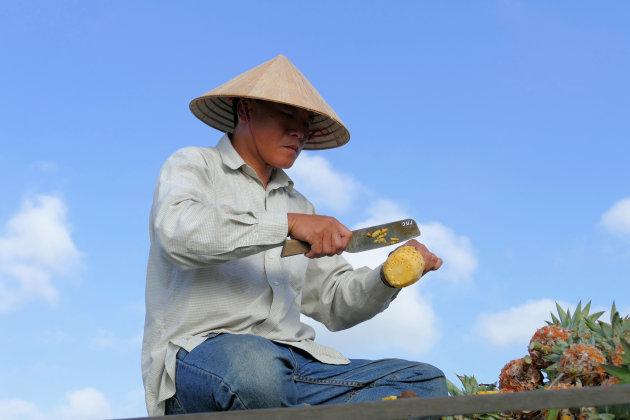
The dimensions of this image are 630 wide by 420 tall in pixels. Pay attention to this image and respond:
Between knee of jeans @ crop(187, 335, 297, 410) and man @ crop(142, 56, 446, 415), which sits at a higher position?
man @ crop(142, 56, 446, 415)

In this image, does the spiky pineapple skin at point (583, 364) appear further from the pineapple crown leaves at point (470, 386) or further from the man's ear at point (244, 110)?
the man's ear at point (244, 110)

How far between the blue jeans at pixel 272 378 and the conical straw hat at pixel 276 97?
1.17m

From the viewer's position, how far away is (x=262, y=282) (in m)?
3.31

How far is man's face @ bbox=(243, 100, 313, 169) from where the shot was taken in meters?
3.44

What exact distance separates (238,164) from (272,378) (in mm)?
1134

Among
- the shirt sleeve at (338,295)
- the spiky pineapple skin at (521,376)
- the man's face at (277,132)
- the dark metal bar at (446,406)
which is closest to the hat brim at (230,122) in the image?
the man's face at (277,132)

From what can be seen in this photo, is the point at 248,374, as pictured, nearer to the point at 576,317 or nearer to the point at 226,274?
the point at 226,274

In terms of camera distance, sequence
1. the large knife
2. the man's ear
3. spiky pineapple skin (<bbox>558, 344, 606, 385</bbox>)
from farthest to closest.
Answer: the man's ear
the large knife
spiky pineapple skin (<bbox>558, 344, 606, 385</bbox>)

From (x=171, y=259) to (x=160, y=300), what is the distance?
15.7 inches

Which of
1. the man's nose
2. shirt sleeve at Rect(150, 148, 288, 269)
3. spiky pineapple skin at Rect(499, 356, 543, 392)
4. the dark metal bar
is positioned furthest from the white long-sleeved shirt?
the dark metal bar

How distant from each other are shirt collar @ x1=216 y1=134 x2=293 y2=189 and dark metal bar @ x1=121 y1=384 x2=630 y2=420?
1.70m

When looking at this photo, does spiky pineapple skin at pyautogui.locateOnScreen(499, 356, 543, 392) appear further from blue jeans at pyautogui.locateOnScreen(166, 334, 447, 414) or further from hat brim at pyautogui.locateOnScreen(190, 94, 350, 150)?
hat brim at pyautogui.locateOnScreen(190, 94, 350, 150)

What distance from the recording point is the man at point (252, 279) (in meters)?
2.82

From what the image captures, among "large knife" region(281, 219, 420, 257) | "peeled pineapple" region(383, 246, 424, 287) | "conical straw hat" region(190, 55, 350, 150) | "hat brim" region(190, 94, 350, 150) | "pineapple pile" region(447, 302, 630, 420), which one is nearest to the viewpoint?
"pineapple pile" region(447, 302, 630, 420)
